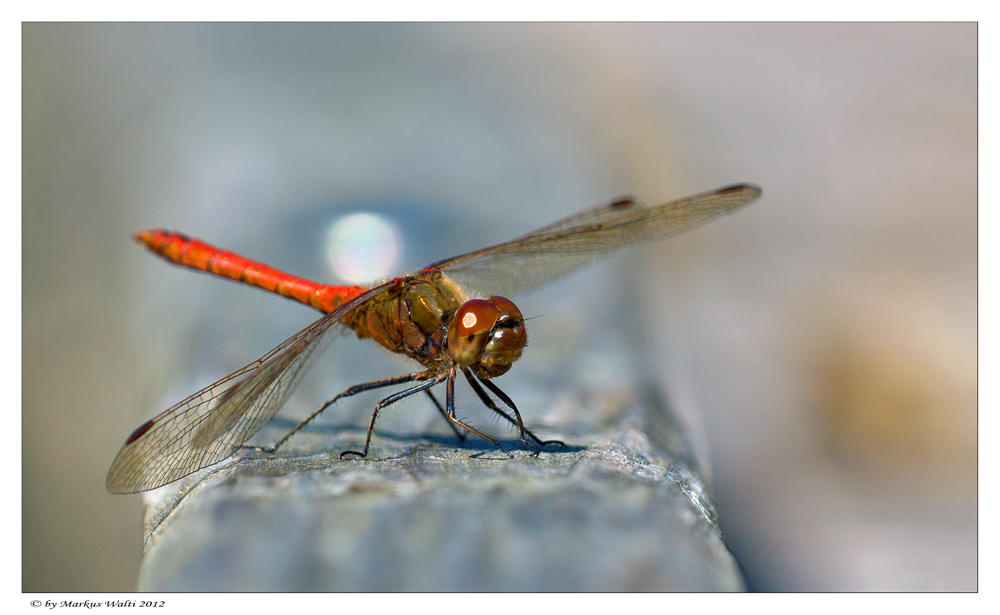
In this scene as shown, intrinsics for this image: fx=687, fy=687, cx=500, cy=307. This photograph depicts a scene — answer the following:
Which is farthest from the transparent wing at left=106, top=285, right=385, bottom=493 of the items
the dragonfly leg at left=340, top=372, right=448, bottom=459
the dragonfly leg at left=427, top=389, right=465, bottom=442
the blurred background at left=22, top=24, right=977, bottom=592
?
the dragonfly leg at left=427, top=389, right=465, bottom=442

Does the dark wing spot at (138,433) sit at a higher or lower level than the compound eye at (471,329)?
lower

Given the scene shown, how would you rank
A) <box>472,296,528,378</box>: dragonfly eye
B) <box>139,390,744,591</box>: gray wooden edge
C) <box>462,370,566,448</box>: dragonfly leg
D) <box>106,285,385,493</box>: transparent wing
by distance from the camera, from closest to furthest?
<box>139,390,744,591</box>: gray wooden edge < <box>106,285,385,493</box>: transparent wing < <box>462,370,566,448</box>: dragonfly leg < <box>472,296,528,378</box>: dragonfly eye

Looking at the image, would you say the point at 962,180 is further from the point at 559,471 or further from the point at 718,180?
the point at 559,471

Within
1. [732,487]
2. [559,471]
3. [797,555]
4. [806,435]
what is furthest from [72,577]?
[806,435]

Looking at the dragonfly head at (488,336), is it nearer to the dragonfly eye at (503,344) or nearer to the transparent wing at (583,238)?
the dragonfly eye at (503,344)

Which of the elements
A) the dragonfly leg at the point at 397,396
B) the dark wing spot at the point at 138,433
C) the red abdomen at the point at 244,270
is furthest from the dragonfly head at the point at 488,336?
the dark wing spot at the point at 138,433

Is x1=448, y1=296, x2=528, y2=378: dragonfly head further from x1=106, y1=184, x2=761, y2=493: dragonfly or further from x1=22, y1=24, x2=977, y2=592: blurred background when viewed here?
x1=22, y1=24, x2=977, y2=592: blurred background

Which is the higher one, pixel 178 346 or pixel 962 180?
pixel 962 180

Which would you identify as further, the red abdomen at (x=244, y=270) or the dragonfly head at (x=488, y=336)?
the red abdomen at (x=244, y=270)
